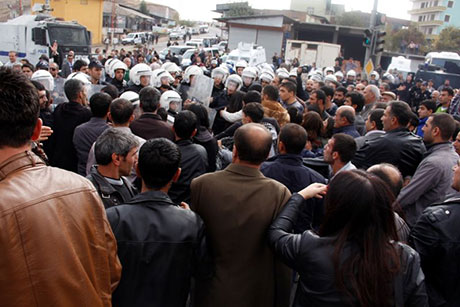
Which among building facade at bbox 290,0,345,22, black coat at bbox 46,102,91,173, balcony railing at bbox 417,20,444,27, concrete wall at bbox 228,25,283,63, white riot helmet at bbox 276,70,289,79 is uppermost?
building facade at bbox 290,0,345,22

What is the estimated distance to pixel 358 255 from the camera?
2053 millimetres

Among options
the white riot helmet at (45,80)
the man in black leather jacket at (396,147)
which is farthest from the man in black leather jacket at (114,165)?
the white riot helmet at (45,80)

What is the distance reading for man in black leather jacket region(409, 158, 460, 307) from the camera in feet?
8.98

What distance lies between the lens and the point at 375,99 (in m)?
8.02

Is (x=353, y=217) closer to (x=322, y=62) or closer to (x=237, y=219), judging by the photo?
(x=237, y=219)

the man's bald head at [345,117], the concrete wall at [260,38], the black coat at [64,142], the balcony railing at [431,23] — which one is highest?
the balcony railing at [431,23]

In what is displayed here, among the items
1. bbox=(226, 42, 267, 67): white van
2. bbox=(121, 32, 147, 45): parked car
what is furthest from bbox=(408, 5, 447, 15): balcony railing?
bbox=(226, 42, 267, 67): white van

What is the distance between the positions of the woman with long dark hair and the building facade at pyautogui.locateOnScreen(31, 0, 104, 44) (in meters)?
31.0

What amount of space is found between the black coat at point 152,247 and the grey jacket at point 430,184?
8.50 feet

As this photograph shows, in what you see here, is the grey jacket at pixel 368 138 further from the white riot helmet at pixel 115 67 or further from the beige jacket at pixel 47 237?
the white riot helmet at pixel 115 67

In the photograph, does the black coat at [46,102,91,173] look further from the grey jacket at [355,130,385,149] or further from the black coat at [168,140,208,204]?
the grey jacket at [355,130,385,149]

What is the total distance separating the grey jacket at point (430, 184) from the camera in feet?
13.5

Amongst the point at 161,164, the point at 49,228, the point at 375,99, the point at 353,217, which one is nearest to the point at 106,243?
the point at 49,228

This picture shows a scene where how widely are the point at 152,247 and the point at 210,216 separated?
0.49 meters
